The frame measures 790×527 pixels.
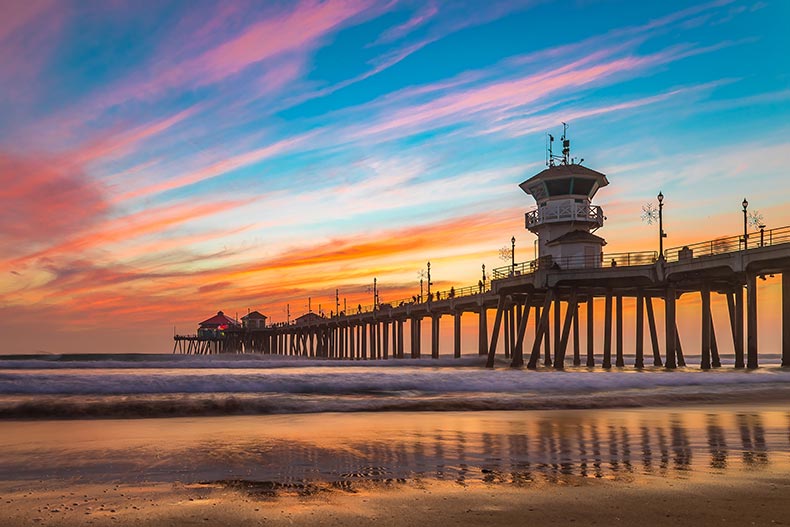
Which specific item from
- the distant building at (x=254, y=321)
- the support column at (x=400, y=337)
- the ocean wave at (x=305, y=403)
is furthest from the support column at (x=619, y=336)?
the distant building at (x=254, y=321)

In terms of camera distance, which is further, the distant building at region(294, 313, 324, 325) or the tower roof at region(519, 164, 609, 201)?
the distant building at region(294, 313, 324, 325)

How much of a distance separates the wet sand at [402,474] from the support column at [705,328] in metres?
29.0

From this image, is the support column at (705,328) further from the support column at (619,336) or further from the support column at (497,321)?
the support column at (497,321)

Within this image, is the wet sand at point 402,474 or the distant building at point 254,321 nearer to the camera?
the wet sand at point 402,474

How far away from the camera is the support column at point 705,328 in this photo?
39.8 metres

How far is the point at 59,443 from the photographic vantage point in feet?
34.8

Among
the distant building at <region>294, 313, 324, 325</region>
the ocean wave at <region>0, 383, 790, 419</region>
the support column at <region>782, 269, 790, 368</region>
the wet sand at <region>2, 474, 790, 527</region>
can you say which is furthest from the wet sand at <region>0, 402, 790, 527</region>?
the distant building at <region>294, 313, 324, 325</region>

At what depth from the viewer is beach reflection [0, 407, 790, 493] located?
289 inches

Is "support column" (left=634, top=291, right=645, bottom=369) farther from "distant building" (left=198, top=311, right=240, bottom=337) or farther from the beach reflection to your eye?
"distant building" (left=198, top=311, right=240, bottom=337)

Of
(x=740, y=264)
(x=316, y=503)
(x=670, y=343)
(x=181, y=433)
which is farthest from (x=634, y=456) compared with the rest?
(x=670, y=343)

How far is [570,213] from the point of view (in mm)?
57312

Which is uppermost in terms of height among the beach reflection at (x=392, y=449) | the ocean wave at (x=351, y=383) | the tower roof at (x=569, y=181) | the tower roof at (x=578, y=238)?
the tower roof at (x=569, y=181)

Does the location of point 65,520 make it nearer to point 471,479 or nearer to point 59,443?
point 471,479

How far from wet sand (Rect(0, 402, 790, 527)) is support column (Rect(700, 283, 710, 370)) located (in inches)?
1143
